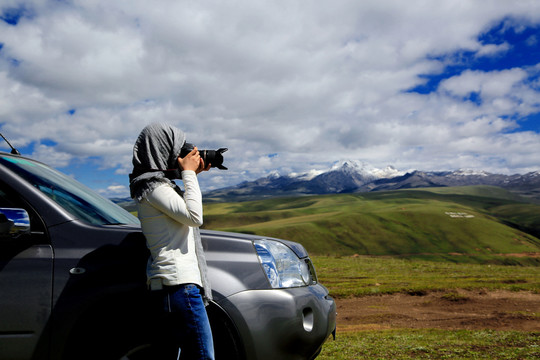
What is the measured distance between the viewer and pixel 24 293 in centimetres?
275

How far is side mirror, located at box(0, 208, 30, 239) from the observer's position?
2643 millimetres

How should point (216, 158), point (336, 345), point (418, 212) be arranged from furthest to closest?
point (418, 212)
point (336, 345)
point (216, 158)

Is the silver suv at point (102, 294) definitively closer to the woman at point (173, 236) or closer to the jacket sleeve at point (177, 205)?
the woman at point (173, 236)

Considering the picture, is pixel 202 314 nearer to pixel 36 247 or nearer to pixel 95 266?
pixel 95 266

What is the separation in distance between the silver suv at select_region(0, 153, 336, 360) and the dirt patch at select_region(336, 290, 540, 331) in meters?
6.65

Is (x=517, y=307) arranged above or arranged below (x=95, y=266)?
below

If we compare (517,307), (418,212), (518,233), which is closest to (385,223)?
(418,212)

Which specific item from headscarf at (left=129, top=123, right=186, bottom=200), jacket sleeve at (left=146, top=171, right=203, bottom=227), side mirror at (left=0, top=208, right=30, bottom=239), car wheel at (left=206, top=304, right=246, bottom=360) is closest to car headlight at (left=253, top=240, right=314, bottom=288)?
car wheel at (left=206, top=304, right=246, bottom=360)

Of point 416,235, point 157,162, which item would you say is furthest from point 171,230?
point 416,235

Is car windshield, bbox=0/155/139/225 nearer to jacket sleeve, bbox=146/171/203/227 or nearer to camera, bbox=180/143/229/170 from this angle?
jacket sleeve, bbox=146/171/203/227

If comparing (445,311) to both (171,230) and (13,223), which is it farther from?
(13,223)

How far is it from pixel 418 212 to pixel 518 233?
3429cm

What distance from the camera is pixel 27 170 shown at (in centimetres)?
333

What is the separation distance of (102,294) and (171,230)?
2.53 feet
